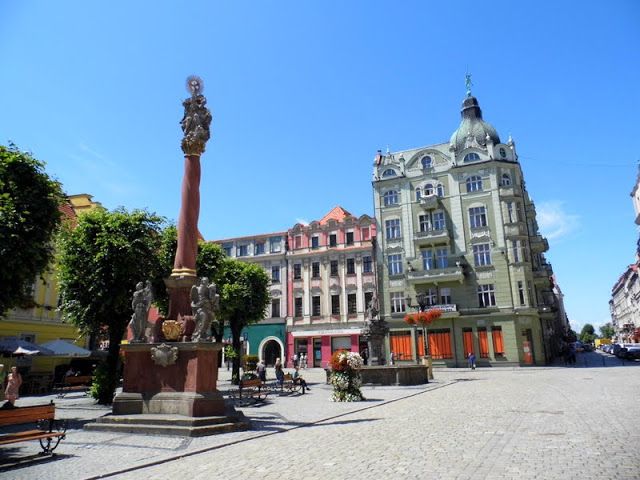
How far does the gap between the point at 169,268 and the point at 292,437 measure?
12.8 metres

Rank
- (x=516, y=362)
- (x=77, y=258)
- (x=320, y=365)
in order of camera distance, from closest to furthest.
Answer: (x=77, y=258) < (x=516, y=362) < (x=320, y=365)

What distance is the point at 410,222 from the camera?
44031mm

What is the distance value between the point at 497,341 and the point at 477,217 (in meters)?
11.0

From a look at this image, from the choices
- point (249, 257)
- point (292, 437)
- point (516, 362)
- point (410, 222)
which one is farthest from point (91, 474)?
point (249, 257)

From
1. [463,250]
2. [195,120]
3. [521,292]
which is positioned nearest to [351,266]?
[463,250]

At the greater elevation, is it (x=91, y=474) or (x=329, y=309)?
(x=329, y=309)

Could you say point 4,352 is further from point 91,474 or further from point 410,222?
point 410,222

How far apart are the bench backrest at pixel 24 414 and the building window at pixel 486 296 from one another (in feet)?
117

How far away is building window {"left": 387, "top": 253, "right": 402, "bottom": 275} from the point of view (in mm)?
43688

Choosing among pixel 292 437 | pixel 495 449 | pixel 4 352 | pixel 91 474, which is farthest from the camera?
pixel 4 352

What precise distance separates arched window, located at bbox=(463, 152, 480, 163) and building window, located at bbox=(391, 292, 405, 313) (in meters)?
13.9

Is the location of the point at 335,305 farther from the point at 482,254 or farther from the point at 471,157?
the point at 471,157

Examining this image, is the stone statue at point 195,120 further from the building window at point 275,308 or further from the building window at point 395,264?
the building window at point 275,308

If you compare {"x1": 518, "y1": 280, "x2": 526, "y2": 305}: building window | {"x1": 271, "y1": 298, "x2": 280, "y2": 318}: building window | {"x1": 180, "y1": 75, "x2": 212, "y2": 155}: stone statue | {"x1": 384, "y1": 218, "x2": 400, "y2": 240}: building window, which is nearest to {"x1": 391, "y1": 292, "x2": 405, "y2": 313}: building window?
{"x1": 384, "y1": 218, "x2": 400, "y2": 240}: building window
